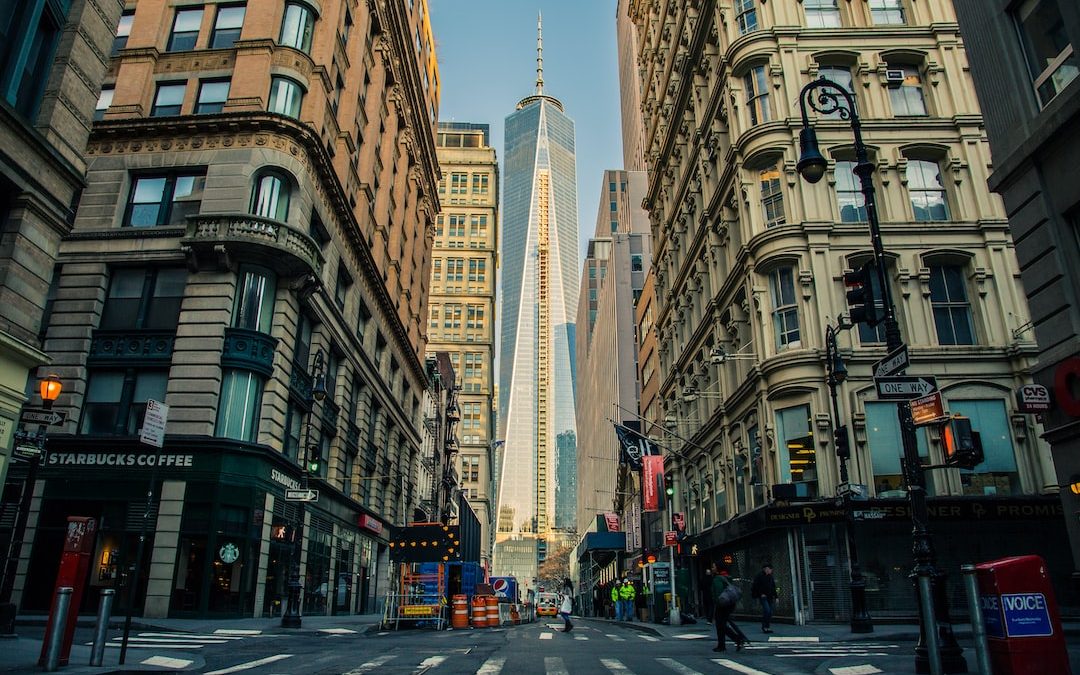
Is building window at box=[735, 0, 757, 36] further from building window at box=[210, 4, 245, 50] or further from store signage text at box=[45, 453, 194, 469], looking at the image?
store signage text at box=[45, 453, 194, 469]

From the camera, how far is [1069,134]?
12789 mm

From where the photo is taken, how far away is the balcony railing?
27.7 m

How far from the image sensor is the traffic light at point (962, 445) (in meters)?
10.7

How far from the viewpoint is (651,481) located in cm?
4578

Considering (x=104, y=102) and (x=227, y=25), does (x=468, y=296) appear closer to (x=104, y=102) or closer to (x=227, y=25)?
(x=227, y=25)

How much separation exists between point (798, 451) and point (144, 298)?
26.0 metres

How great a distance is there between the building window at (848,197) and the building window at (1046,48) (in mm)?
15277

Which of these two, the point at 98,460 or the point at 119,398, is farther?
the point at 119,398

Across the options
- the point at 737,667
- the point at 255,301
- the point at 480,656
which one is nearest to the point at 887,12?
the point at 255,301

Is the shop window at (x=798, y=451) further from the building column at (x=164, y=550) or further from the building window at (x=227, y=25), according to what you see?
the building window at (x=227, y=25)

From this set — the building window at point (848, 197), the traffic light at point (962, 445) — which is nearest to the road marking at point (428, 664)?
the traffic light at point (962, 445)

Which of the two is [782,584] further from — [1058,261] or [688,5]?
[688,5]

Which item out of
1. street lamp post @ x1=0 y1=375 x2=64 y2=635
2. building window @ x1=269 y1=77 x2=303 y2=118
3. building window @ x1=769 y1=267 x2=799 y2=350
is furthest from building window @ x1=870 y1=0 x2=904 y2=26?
street lamp post @ x1=0 y1=375 x2=64 y2=635

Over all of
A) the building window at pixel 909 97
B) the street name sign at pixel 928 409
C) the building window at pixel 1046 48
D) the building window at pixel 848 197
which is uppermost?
the building window at pixel 909 97
